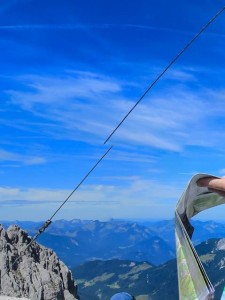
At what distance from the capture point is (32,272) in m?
67.7

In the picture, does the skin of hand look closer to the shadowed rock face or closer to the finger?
the finger

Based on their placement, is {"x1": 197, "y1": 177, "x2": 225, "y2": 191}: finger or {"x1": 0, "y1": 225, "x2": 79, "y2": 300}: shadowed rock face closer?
{"x1": 197, "y1": 177, "x2": 225, "y2": 191}: finger

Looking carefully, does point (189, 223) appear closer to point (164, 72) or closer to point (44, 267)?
point (164, 72)

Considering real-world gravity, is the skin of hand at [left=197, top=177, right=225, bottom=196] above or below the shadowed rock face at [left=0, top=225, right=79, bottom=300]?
below

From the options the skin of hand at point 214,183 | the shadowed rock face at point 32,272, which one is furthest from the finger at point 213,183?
the shadowed rock face at point 32,272

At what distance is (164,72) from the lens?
13.6 feet

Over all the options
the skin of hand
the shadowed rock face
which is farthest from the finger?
the shadowed rock face

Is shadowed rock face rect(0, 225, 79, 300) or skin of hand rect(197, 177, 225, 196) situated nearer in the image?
skin of hand rect(197, 177, 225, 196)

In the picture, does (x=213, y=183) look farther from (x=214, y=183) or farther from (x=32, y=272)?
(x=32, y=272)

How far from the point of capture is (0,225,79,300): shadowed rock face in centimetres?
6216

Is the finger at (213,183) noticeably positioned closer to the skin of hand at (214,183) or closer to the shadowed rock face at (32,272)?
the skin of hand at (214,183)

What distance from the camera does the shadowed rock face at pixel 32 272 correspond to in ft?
204

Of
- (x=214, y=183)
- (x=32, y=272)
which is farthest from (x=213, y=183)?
(x=32, y=272)

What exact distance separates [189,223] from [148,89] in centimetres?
127
